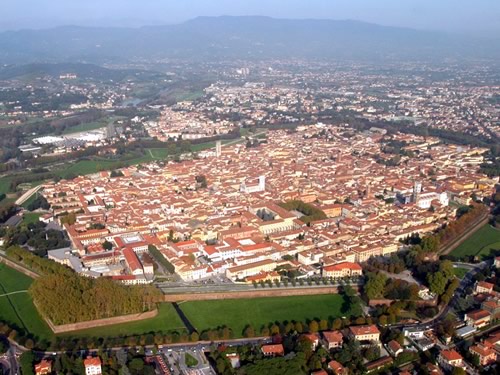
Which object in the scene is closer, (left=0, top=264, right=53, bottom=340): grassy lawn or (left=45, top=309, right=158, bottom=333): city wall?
(left=45, top=309, right=158, bottom=333): city wall

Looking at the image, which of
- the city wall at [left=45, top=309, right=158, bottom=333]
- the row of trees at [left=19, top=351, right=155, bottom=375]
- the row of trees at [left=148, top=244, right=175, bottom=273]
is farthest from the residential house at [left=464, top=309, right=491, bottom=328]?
the row of trees at [left=148, top=244, right=175, bottom=273]

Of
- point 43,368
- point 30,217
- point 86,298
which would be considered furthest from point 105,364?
point 30,217

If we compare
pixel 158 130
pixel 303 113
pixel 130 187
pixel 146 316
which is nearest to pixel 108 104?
pixel 158 130

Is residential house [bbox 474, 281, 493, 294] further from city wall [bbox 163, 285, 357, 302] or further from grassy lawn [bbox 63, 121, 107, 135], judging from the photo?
grassy lawn [bbox 63, 121, 107, 135]

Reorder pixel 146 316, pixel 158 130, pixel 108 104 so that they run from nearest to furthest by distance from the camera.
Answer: pixel 146 316 < pixel 158 130 < pixel 108 104

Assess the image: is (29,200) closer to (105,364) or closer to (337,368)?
(105,364)

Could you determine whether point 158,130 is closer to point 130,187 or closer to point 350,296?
point 130,187
